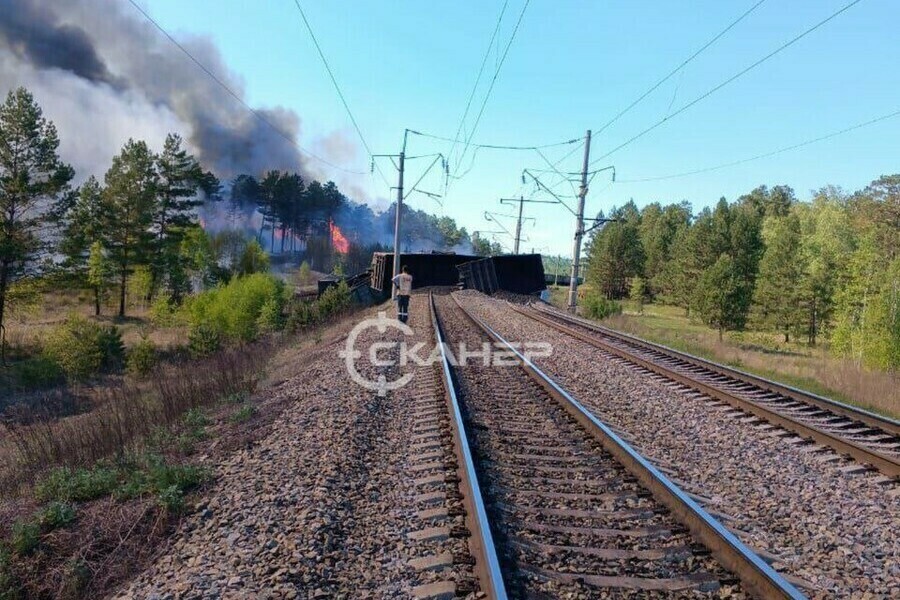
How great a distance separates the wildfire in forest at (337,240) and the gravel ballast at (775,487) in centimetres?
10767

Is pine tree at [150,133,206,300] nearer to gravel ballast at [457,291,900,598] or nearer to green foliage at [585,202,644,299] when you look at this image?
gravel ballast at [457,291,900,598]

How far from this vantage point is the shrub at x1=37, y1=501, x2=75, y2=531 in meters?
4.95

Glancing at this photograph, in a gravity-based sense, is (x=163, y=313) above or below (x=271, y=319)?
below

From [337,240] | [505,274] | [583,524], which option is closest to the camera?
[583,524]

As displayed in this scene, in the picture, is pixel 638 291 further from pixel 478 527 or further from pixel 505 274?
pixel 478 527

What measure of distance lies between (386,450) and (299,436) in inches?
42.9

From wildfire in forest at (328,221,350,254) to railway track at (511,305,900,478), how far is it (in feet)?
344

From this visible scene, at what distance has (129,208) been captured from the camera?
4959cm

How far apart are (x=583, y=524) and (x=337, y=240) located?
4492 inches

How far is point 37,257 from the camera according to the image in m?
37.4

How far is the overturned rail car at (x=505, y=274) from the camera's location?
125ft

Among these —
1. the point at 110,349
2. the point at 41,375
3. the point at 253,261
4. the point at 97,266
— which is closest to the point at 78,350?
the point at 110,349

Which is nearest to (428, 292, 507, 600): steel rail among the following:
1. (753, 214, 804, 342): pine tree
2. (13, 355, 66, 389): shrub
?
(13, 355, 66, 389): shrub

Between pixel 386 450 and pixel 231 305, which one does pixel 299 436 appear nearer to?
pixel 386 450
